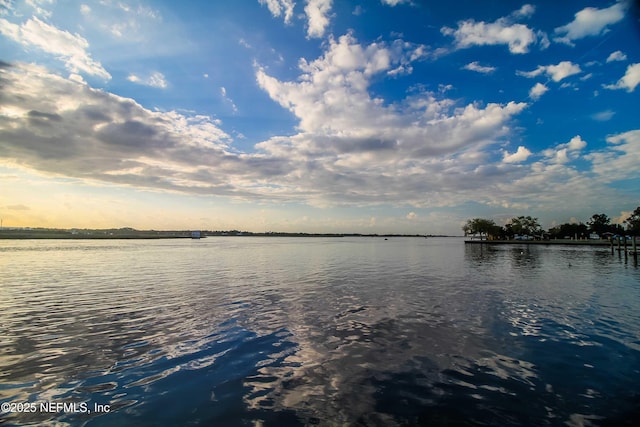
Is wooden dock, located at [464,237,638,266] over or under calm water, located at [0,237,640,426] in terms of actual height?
over

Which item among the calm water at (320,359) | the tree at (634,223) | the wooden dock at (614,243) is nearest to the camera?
the calm water at (320,359)

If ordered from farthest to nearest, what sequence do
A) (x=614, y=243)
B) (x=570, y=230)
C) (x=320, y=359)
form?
(x=570, y=230), (x=614, y=243), (x=320, y=359)

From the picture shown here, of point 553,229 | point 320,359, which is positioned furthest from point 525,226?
point 320,359

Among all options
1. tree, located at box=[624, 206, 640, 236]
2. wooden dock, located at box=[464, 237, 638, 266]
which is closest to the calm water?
wooden dock, located at box=[464, 237, 638, 266]

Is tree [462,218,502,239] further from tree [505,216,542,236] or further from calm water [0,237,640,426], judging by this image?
calm water [0,237,640,426]

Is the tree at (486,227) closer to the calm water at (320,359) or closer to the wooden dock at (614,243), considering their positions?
the wooden dock at (614,243)

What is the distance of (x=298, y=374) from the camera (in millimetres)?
9367

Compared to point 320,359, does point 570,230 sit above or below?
above

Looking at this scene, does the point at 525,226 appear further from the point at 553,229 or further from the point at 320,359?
the point at 320,359

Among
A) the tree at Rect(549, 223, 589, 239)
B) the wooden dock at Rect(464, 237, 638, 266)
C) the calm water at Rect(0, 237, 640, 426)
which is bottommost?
the calm water at Rect(0, 237, 640, 426)

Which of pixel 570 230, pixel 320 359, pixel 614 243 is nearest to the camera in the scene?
pixel 320 359

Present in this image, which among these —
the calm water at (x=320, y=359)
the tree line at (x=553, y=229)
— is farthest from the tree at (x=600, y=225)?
the calm water at (x=320, y=359)

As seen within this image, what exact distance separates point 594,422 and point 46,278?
3898 cm

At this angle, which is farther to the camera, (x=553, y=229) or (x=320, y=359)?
(x=553, y=229)
